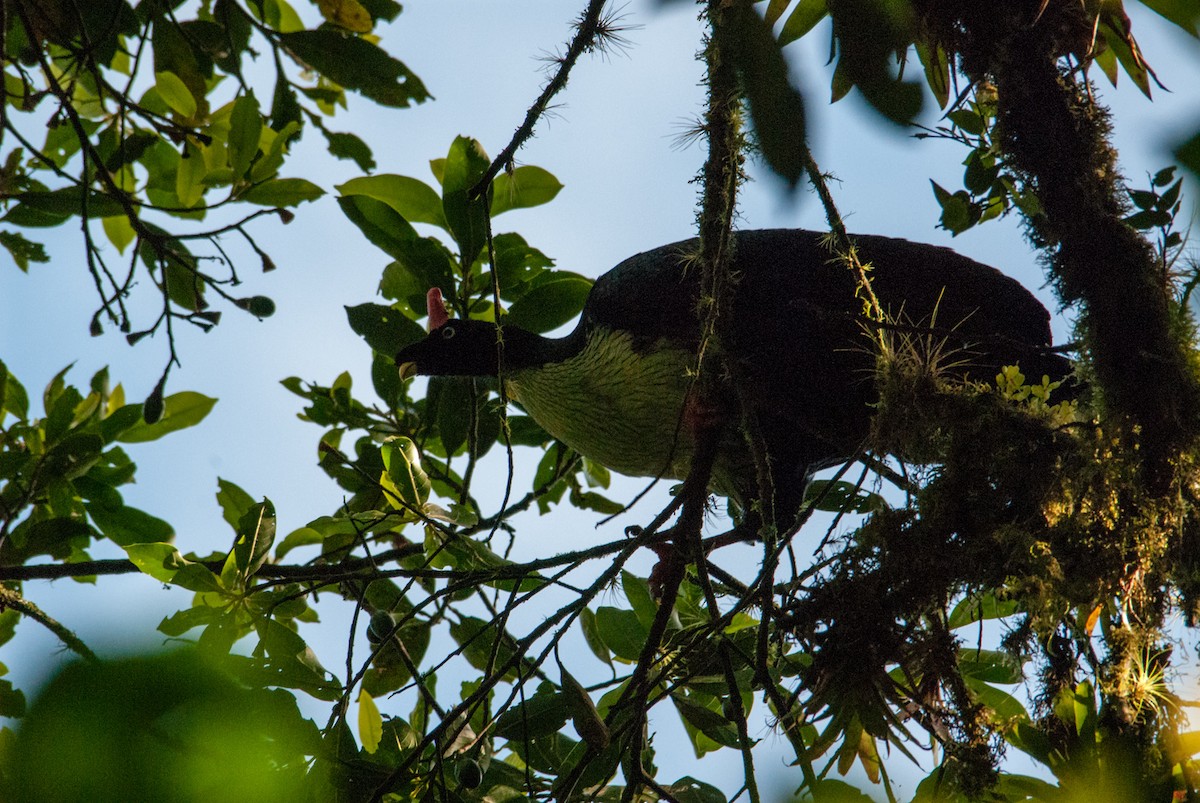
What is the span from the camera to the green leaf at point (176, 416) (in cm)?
331

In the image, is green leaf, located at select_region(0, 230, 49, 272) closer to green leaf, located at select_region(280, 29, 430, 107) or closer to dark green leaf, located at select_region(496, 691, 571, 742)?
green leaf, located at select_region(280, 29, 430, 107)

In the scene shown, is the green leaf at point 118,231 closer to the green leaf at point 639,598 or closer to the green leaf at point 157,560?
the green leaf at point 157,560

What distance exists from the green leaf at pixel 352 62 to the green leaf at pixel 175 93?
36 centimetres

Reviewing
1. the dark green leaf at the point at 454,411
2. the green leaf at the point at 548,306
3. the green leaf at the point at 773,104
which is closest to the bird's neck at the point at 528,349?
the green leaf at the point at 548,306

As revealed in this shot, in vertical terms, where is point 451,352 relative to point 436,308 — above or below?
below

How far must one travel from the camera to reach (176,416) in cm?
337

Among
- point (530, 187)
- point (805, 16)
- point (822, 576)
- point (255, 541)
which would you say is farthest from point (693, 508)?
point (530, 187)

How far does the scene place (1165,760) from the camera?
1.68 metres

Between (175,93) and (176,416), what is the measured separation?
1061mm

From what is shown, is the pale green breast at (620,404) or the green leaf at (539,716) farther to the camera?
the pale green breast at (620,404)

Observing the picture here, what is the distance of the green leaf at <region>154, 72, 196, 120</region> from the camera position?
319 cm

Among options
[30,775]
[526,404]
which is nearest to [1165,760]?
[30,775]

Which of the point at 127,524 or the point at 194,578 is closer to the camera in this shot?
the point at 194,578

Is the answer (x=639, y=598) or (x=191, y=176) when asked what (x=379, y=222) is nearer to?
(x=191, y=176)
